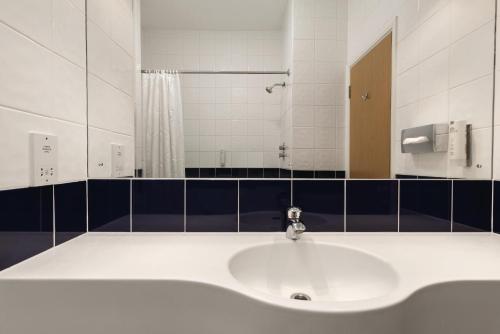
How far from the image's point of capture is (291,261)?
86 cm

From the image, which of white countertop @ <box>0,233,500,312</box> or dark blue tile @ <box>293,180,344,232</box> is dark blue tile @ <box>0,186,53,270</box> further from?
dark blue tile @ <box>293,180,344,232</box>

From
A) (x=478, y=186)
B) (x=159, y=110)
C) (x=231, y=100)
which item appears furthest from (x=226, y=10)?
(x=478, y=186)

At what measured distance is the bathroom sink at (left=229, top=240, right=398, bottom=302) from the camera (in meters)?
0.78

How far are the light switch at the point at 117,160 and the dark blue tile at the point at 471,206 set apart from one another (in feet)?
4.02

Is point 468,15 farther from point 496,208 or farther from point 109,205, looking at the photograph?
point 109,205

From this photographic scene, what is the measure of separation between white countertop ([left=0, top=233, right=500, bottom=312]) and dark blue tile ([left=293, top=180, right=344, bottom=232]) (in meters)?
0.04

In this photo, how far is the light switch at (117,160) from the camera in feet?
3.25

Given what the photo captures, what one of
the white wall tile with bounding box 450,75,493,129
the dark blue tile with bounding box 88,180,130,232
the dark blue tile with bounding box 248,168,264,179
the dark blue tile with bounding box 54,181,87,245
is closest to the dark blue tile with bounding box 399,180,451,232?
the white wall tile with bounding box 450,75,493,129

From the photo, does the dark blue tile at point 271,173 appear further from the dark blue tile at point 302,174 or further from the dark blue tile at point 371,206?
the dark blue tile at point 371,206

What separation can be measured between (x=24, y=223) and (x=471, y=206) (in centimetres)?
138

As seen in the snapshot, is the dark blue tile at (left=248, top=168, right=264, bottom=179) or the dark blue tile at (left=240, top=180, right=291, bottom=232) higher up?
the dark blue tile at (left=248, top=168, right=264, bottom=179)

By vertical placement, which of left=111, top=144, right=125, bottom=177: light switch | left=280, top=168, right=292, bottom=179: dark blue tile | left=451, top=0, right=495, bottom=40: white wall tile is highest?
left=451, top=0, right=495, bottom=40: white wall tile

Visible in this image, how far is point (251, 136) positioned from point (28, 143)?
64cm

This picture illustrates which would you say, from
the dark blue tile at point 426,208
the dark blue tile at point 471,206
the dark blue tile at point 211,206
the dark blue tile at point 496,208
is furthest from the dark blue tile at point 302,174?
the dark blue tile at point 496,208
